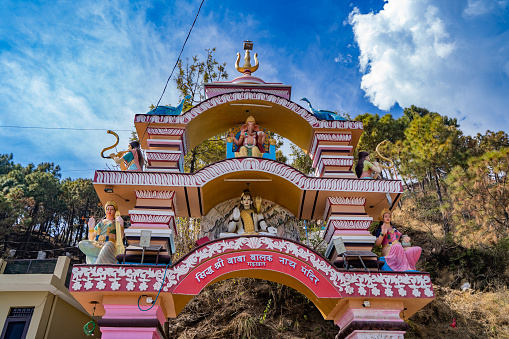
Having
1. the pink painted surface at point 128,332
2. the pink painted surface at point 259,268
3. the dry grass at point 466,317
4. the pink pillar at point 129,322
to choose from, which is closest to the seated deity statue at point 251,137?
the pink painted surface at point 259,268

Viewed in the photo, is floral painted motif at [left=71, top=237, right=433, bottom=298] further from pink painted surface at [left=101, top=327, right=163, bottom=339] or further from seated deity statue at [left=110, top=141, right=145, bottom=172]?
seated deity statue at [left=110, top=141, right=145, bottom=172]

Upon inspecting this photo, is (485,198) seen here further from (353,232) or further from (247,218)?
(247,218)

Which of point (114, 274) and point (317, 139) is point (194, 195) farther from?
point (317, 139)

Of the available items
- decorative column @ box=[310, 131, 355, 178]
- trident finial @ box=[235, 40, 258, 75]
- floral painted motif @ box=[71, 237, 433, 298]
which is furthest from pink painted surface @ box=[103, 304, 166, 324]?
trident finial @ box=[235, 40, 258, 75]

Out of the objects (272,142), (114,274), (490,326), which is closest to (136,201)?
(114,274)

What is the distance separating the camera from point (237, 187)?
1104cm

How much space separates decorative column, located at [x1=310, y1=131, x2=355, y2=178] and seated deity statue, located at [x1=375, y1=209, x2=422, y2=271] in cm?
178

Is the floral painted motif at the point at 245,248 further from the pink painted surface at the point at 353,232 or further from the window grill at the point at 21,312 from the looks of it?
the window grill at the point at 21,312

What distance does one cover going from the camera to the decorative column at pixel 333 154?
1098cm

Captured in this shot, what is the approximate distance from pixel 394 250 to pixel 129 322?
6104 millimetres

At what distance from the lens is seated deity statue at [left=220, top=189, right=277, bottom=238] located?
1027cm

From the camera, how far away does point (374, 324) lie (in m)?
8.16

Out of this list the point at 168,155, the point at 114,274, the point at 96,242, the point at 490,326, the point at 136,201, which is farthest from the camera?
the point at 490,326

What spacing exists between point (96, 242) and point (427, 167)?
63.1ft
